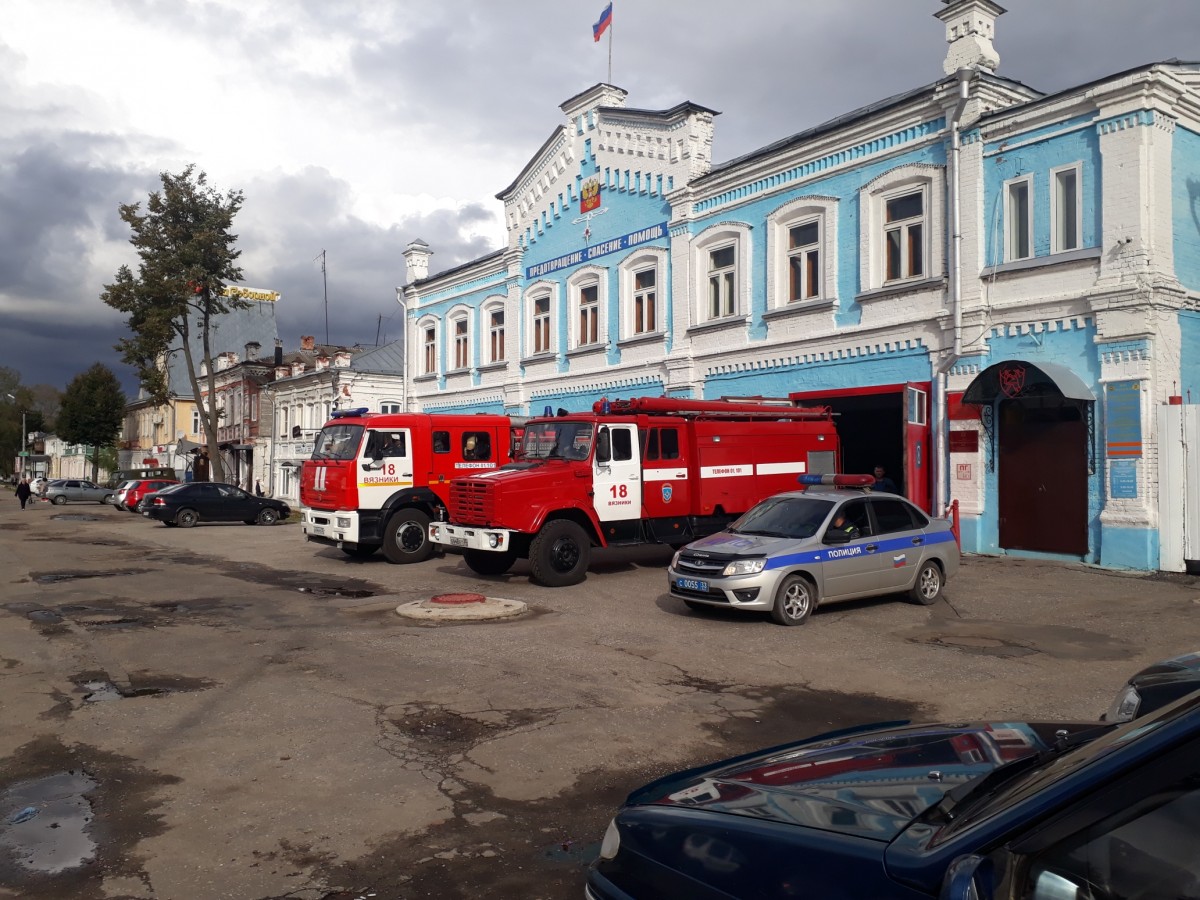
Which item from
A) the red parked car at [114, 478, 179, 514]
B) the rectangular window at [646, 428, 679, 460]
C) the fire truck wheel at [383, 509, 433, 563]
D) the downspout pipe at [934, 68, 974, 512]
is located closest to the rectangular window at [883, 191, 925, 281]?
the downspout pipe at [934, 68, 974, 512]

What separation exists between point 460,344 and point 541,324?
5.37m

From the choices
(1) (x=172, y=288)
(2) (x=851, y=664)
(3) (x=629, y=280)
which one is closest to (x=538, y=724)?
(2) (x=851, y=664)

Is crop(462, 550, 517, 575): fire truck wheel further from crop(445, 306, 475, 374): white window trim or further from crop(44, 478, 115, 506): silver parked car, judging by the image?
crop(44, 478, 115, 506): silver parked car

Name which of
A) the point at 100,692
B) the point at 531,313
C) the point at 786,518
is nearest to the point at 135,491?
the point at 531,313

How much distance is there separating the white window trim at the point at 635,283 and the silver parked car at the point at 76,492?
40557mm

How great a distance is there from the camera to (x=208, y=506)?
32.6 meters

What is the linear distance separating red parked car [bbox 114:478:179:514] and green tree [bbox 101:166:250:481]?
2995 millimetres

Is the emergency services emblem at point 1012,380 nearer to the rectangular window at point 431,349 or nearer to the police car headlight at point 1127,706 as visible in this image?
the police car headlight at point 1127,706

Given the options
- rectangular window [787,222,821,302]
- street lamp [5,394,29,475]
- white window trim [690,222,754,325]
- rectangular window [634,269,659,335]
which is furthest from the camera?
street lamp [5,394,29,475]

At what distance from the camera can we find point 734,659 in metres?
9.54

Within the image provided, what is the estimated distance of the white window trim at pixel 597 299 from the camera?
2647 cm

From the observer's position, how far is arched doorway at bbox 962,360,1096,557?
621 inches

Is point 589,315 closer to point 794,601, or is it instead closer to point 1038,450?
point 1038,450

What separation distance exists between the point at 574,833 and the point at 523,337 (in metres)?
25.9
